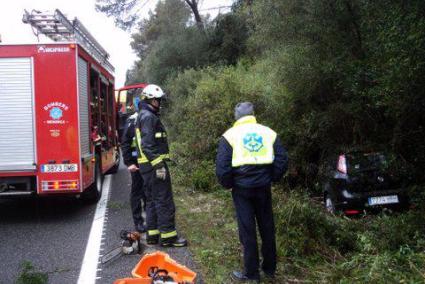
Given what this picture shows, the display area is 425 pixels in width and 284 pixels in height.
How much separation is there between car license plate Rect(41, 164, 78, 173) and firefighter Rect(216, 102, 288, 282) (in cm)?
386

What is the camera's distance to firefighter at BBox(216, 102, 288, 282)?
4.80 meters

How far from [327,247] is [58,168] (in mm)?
4504

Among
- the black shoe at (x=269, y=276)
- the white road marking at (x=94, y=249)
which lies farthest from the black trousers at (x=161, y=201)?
the black shoe at (x=269, y=276)

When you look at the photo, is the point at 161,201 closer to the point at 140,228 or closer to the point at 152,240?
the point at 152,240

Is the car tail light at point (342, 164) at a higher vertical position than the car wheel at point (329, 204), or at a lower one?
higher

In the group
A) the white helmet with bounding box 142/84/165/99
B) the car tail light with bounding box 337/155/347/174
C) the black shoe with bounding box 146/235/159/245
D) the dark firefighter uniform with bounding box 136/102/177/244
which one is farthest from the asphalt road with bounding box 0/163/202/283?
the car tail light with bounding box 337/155/347/174

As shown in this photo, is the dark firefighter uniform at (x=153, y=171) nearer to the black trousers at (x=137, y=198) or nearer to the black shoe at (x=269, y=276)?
the black trousers at (x=137, y=198)

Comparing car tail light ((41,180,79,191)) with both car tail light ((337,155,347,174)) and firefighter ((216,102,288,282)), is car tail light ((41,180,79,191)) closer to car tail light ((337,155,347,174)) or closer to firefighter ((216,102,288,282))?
firefighter ((216,102,288,282))

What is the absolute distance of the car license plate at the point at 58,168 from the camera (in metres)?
7.95

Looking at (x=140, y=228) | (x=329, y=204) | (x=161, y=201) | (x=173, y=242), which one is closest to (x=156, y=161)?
(x=161, y=201)

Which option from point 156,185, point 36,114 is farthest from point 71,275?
point 36,114

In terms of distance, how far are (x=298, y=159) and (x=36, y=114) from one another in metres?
5.41

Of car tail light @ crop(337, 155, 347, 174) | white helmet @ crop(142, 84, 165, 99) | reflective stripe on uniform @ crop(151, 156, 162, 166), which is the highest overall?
white helmet @ crop(142, 84, 165, 99)

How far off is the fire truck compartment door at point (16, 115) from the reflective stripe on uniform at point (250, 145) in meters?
4.39
